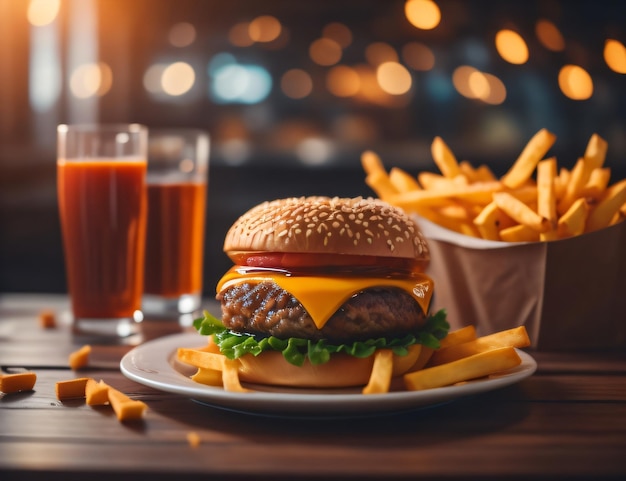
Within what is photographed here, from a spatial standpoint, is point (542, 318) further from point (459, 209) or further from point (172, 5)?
point (172, 5)

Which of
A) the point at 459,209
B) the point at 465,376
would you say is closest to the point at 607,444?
the point at 465,376

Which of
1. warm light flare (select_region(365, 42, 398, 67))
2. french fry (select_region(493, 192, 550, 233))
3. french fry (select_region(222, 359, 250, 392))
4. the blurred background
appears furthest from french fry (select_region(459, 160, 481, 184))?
warm light flare (select_region(365, 42, 398, 67))

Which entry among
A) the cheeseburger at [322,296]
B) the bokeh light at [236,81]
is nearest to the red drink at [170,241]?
the cheeseburger at [322,296]

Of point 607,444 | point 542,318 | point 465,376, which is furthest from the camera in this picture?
point 542,318

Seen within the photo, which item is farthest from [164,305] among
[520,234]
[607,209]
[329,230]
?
[607,209]

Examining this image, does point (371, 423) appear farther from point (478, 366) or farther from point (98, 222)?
point (98, 222)

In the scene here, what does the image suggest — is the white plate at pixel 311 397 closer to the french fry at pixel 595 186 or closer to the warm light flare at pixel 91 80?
the french fry at pixel 595 186
